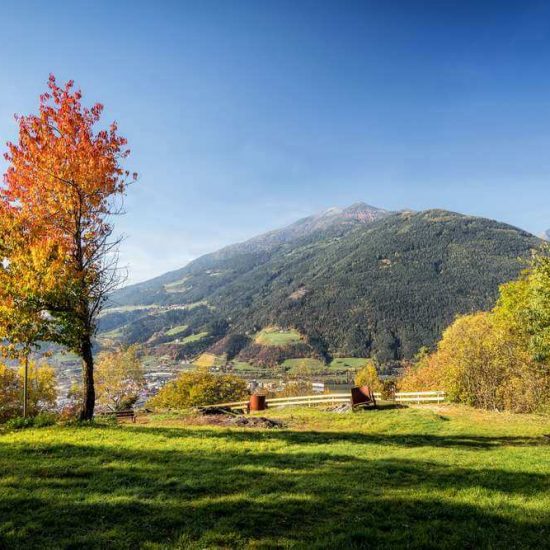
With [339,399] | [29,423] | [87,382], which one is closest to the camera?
[29,423]

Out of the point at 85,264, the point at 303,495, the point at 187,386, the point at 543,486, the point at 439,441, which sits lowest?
the point at 187,386

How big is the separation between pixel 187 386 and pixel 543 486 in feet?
216

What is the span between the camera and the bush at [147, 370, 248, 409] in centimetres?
6781

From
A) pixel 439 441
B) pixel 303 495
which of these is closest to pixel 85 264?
pixel 303 495

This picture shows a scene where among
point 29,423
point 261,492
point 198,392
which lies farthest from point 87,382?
point 198,392

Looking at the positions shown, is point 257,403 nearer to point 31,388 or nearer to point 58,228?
point 58,228

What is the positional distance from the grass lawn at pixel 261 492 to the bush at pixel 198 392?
52.2 meters

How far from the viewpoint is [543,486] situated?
10711 mm

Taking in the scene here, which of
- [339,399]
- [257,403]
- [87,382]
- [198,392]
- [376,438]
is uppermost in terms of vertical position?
[87,382]

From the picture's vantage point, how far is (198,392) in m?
68.0

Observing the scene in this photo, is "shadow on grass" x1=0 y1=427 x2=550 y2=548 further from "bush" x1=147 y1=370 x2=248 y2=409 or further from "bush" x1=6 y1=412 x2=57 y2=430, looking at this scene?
"bush" x1=147 y1=370 x2=248 y2=409

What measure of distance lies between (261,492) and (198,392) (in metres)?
61.7

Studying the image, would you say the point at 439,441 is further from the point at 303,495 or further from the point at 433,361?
the point at 433,361

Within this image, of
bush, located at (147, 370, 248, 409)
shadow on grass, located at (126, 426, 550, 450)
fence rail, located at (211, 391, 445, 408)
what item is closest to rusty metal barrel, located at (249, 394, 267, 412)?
fence rail, located at (211, 391, 445, 408)
